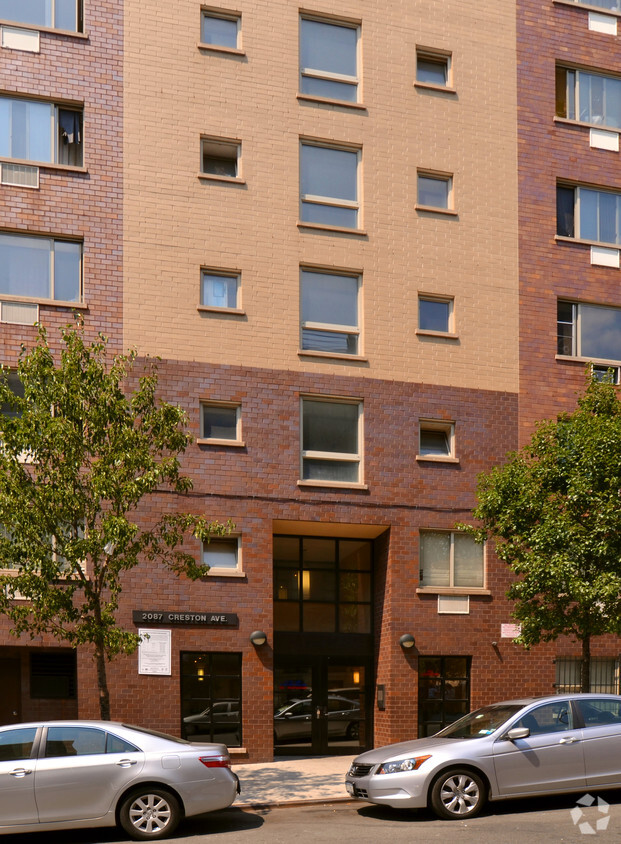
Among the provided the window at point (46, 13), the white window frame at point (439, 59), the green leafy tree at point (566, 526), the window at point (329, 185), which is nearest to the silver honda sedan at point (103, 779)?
the green leafy tree at point (566, 526)

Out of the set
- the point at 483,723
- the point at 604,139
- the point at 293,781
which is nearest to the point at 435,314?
the point at 604,139

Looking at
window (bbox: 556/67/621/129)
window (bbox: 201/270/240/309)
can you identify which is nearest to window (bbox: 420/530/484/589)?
window (bbox: 201/270/240/309)

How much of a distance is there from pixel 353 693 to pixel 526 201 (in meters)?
11.2

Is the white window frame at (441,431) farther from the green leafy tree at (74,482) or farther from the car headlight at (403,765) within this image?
the car headlight at (403,765)

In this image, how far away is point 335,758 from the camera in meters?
19.8

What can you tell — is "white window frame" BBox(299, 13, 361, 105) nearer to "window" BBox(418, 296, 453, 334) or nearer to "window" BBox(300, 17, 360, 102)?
"window" BBox(300, 17, 360, 102)

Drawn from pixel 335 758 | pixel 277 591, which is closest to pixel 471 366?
pixel 277 591

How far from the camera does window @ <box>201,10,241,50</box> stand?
69.6ft

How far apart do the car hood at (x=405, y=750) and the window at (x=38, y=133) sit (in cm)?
1276

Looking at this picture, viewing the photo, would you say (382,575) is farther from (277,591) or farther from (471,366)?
(471,366)

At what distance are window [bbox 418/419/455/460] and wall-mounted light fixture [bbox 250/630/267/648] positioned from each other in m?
5.01

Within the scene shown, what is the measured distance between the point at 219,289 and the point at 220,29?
219 inches

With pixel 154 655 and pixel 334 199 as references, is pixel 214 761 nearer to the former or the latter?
pixel 154 655

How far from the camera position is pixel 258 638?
19188mm
